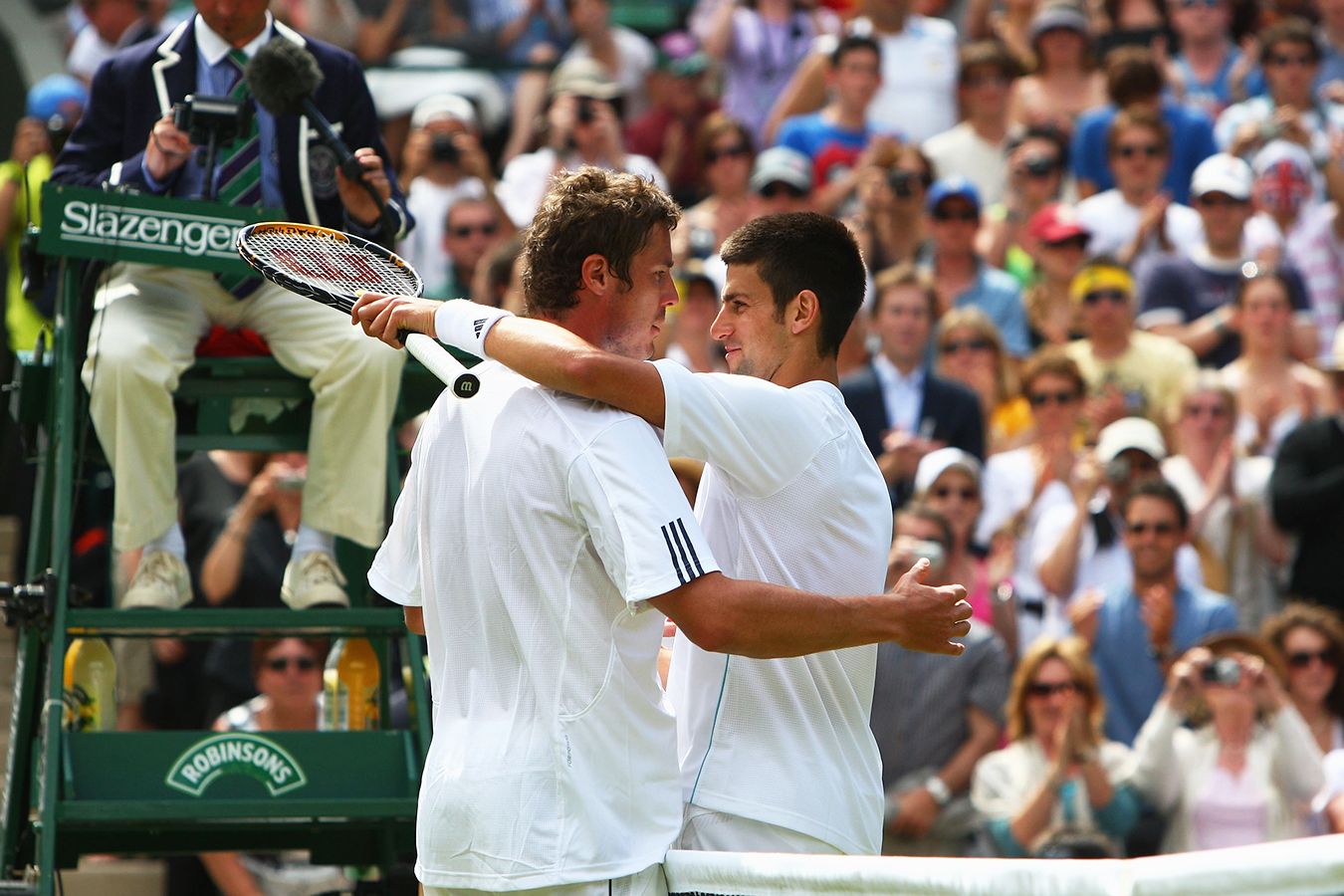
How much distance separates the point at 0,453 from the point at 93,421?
6.10 meters

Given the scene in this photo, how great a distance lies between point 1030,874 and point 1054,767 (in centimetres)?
472

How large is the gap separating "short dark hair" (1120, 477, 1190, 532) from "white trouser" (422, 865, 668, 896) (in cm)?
534

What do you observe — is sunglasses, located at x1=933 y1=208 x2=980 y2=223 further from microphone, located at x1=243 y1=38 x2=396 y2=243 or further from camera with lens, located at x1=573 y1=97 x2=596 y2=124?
microphone, located at x1=243 y1=38 x2=396 y2=243

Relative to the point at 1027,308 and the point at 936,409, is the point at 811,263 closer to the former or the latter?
the point at 936,409

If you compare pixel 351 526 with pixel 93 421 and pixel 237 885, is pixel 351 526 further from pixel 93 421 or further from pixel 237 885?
pixel 237 885

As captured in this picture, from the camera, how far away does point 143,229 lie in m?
5.40

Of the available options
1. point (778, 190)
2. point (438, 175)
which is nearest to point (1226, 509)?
point (778, 190)

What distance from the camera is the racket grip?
13.2ft

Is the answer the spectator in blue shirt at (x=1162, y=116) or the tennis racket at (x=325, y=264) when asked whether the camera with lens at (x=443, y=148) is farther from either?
the tennis racket at (x=325, y=264)

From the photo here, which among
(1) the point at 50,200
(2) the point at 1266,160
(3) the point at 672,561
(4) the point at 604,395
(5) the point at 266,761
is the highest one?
(2) the point at 1266,160

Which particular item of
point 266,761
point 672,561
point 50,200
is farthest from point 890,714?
point 672,561

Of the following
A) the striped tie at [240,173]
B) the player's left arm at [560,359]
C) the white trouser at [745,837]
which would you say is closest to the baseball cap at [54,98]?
the striped tie at [240,173]

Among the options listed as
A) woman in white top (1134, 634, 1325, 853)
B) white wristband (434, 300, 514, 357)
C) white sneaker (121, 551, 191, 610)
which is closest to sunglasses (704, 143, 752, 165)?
woman in white top (1134, 634, 1325, 853)

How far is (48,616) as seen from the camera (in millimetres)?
5352
